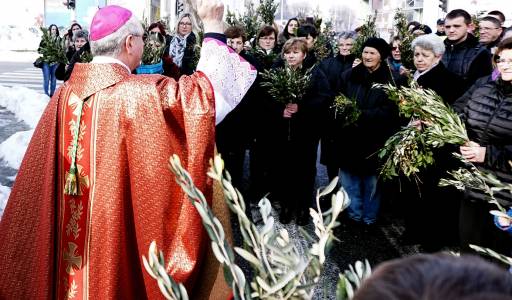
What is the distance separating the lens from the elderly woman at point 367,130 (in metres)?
4.98

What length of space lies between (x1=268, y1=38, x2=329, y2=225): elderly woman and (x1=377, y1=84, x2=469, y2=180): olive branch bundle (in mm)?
1213

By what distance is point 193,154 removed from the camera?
2596 millimetres

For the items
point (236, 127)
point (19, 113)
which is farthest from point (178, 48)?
point (19, 113)

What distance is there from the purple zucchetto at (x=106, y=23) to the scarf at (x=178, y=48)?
440cm

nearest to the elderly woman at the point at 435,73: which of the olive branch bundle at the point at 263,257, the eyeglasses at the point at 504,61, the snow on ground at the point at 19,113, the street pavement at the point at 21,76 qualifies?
the eyeglasses at the point at 504,61

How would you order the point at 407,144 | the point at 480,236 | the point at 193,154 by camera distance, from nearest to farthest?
1. the point at 193,154
2. the point at 480,236
3. the point at 407,144

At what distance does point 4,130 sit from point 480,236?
842 cm

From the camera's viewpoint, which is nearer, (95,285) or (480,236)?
(95,285)

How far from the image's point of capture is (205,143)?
261 centimetres

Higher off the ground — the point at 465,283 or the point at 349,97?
the point at 465,283

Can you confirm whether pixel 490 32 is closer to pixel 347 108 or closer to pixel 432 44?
pixel 432 44

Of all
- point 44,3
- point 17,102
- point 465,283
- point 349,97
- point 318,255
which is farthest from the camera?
point 44,3

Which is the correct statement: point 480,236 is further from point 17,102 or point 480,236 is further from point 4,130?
point 17,102

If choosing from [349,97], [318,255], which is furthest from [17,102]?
[318,255]
